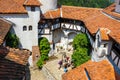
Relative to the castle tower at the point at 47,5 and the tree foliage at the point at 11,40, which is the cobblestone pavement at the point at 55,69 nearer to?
the tree foliage at the point at 11,40

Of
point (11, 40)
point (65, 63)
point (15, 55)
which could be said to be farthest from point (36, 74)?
point (15, 55)

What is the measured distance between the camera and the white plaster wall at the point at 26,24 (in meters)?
36.2

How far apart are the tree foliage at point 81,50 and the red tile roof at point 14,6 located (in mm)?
8467

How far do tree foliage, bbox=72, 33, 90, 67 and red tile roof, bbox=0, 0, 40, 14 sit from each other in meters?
8.47

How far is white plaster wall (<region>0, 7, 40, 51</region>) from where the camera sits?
36.2 m

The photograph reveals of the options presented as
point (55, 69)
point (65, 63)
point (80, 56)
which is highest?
point (80, 56)

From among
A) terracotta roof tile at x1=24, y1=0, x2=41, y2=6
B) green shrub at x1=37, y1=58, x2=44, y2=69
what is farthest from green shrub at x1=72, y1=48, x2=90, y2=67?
terracotta roof tile at x1=24, y1=0, x2=41, y2=6

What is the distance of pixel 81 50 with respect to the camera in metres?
33.7

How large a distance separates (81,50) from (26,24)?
971 centimetres

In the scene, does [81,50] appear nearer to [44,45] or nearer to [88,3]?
[44,45]

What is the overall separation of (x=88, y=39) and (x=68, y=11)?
9476 millimetres

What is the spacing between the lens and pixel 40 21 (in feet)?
128

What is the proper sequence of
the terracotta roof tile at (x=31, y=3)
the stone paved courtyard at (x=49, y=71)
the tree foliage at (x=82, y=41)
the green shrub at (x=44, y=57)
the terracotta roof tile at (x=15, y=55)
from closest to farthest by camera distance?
the terracotta roof tile at (x=15, y=55)
the stone paved courtyard at (x=49, y=71)
the tree foliage at (x=82, y=41)
the terracotta roof tile at (x=31, y=3)
the green shrub at (x=44, y=57)

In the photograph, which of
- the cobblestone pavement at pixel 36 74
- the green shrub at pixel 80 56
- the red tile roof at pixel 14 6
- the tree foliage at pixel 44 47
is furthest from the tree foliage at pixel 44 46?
the green shrub at pixel 80 56
